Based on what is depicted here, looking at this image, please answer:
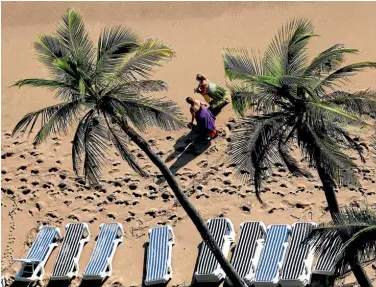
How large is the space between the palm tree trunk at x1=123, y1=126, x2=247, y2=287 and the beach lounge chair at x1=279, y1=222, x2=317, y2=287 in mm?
1198

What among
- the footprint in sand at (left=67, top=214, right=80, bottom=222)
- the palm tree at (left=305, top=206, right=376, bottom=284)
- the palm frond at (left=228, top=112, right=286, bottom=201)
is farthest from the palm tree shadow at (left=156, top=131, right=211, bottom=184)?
the palm tree at (left=305, top=206, right=376, bottom=284)

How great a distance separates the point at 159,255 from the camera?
25.0 meters

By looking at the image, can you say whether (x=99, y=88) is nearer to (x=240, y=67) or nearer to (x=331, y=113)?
(x=240, y=67)

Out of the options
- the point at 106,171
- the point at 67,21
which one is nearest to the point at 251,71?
the point at 67,21

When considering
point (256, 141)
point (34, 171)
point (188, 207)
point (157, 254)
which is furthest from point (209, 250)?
point (34, 171)

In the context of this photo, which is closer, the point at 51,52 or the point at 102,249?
the point at 51,52

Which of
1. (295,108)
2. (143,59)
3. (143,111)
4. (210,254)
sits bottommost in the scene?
(210,254)

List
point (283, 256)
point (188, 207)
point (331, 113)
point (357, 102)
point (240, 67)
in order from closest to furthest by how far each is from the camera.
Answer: point (331, 113) < point (357, 102) < point (240, 67) < point (188, 207) < point (283, 256)

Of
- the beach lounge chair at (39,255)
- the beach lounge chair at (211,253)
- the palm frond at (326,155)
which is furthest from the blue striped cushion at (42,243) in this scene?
the palm frond at (326,155)

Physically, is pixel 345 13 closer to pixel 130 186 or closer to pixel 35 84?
pixel 130 186

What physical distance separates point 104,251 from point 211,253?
257cm

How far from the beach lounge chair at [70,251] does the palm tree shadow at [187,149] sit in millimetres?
2525

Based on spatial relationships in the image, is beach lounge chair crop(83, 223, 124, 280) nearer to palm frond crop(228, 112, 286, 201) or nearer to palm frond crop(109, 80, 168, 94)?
palm frond crop(109, 80, 168, 94)

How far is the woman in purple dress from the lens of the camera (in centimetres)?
2769
